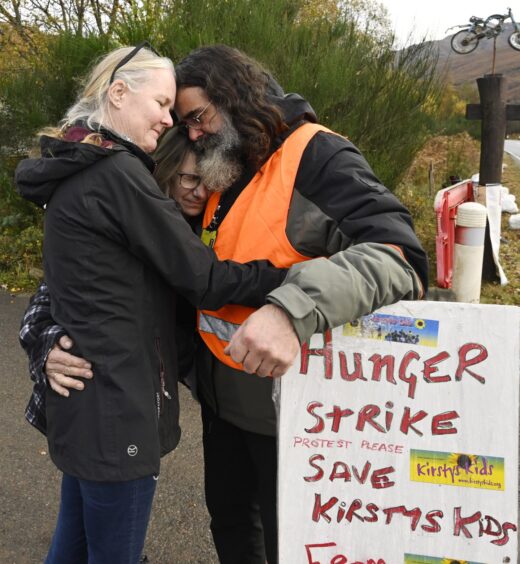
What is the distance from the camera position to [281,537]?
61.6 inches

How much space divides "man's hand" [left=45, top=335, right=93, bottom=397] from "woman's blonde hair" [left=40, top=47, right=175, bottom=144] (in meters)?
0.58

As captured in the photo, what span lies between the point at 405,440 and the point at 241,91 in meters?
1.12

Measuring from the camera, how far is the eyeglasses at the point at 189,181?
1943mm

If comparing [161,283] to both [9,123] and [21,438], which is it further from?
[9,123]

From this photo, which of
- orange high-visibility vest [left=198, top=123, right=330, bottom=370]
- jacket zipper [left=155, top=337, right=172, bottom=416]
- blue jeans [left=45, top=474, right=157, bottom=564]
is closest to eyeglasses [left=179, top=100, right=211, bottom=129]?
orange high-visibility vest [left=198, top=123, right=330, bottom=370]

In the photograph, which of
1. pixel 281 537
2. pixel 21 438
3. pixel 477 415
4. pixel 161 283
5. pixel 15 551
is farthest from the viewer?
pixel 21 438

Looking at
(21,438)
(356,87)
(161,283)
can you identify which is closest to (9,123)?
(356,87)

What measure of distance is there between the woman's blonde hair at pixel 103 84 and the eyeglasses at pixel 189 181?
0.34 m

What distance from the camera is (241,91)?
1843 millimetres

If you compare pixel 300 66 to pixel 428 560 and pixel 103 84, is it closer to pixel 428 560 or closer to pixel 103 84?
pixel 103 84

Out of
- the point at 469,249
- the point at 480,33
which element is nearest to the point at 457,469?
the point at 469,249

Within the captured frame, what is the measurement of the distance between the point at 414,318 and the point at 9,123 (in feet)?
22.3

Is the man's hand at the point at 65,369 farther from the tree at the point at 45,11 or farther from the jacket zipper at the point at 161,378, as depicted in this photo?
the tree at the point at 45,11

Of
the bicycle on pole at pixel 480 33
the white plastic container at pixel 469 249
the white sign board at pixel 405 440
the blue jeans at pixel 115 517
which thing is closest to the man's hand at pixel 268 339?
the white sign board at pixel 405 440
